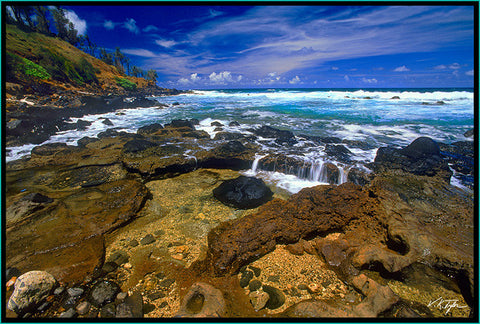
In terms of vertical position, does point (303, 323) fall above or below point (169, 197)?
above

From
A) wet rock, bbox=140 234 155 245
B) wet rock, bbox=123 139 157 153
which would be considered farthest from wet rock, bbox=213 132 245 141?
wet rock, bbox=140 234 155 245

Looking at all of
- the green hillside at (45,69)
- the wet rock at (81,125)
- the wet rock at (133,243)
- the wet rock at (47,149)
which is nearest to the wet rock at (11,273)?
the wet rock at (133,243)

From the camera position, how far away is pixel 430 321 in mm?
1744

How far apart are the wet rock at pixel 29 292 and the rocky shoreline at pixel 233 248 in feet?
0.04

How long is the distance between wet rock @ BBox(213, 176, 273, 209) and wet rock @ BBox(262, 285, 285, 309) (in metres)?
2.25

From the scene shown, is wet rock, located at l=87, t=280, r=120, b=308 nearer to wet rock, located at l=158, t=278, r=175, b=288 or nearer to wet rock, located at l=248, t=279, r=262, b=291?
wet rock, located at l=158, t=278, r=175, b=288

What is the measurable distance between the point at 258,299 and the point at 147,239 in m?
2.24

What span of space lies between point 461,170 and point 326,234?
6.53 m

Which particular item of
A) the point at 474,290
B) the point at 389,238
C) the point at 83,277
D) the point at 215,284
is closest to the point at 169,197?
the point at 83,277

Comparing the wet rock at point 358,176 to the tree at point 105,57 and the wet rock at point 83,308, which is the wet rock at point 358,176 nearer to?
the wet rock at point 83,308

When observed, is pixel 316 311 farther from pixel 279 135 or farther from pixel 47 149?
pixel 47 149

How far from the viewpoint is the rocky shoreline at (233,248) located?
2.18m

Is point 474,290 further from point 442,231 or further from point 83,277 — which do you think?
point 83,277

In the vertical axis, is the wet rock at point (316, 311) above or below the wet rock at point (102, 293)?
above
